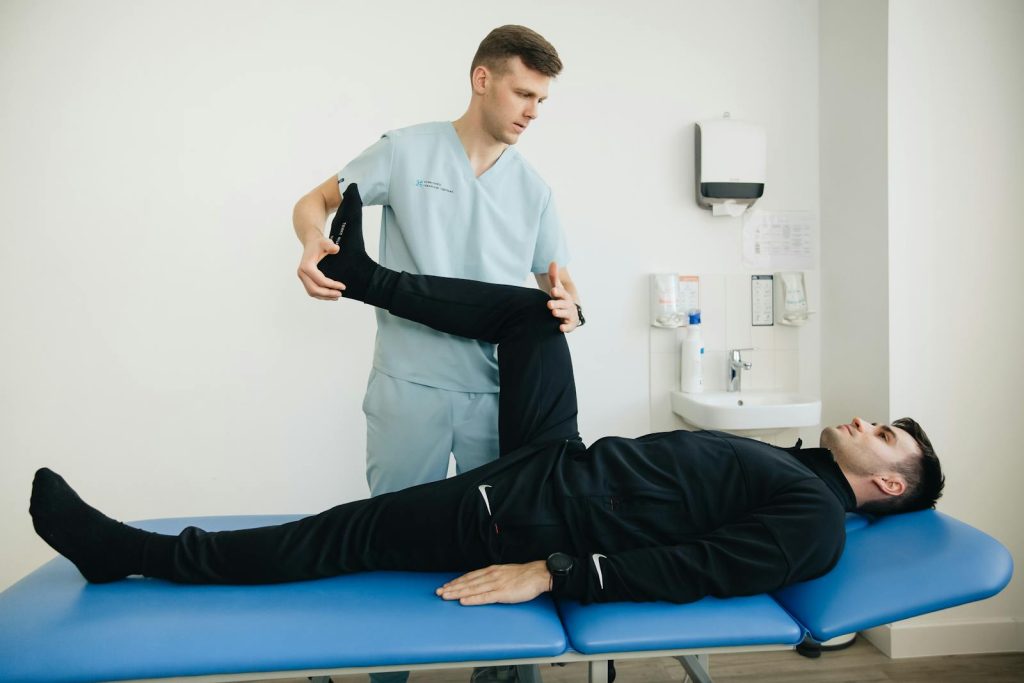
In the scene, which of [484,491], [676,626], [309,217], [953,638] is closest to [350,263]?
[309,217]

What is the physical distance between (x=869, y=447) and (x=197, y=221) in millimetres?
2133

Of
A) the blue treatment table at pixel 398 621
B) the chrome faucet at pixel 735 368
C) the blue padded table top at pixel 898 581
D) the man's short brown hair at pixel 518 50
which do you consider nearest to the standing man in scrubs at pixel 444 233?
the man's short brown hair at pixel 518 50

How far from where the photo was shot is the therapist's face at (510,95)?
1.60 m

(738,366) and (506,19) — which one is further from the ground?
(506,19)

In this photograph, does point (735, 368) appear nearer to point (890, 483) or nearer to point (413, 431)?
point (890, 483)

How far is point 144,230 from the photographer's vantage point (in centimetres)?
232

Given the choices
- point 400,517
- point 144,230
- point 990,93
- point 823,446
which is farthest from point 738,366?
point 144,230

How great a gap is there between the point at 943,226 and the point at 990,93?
0.44 meters

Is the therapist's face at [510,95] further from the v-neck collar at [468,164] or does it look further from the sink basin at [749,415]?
the sink basin at [749,415]

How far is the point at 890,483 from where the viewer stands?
1514 mm

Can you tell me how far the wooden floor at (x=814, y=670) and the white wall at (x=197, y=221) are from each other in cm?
84

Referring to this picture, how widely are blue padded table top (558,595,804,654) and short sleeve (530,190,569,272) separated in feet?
3.25

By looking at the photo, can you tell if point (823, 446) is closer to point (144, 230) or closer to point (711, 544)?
point (711, 544)

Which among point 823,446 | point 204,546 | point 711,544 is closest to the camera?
point 711,544
